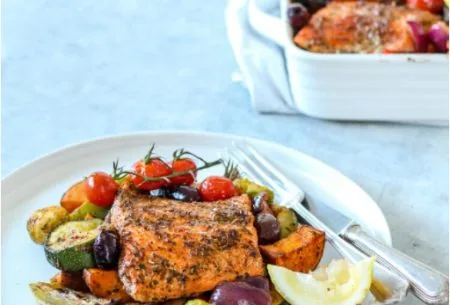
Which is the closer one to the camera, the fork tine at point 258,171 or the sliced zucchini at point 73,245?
the sliced zucchini at point 73,245

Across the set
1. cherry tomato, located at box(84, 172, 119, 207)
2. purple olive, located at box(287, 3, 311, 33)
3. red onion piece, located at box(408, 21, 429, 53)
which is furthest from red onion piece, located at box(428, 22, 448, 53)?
cherry tomato, located at box(84, 172, 119, 207)

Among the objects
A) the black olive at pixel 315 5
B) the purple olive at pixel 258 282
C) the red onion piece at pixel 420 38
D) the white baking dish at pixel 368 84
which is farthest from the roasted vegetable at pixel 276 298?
the black olive at pixel 315 5

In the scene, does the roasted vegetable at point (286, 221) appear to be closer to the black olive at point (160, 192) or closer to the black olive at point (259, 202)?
the black olive at point (259, 202)

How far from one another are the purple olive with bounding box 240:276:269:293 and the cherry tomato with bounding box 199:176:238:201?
0.82 feet

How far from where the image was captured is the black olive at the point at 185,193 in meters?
1.64

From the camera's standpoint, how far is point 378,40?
221 cm

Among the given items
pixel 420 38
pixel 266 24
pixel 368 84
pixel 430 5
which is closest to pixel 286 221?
pixel 368 84

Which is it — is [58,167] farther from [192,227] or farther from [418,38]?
[418,38]

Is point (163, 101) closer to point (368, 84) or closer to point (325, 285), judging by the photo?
point (368, 84)

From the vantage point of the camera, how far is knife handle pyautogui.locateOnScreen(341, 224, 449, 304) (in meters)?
1.40

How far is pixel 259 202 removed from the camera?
161cm

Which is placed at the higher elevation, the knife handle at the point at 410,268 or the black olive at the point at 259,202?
the black olive at the point at 259,202

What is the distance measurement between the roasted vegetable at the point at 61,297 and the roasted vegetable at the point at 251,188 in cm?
40

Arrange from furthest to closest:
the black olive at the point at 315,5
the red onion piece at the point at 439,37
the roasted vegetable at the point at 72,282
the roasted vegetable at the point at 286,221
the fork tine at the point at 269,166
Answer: the black olive at the point at 315,5 → the red onion piece at the point at 439,37 → the fork tine at the point at 269,166 → the roasted vegetable at the point at 286,221 → the roasted vegetable at the point at 72,282
